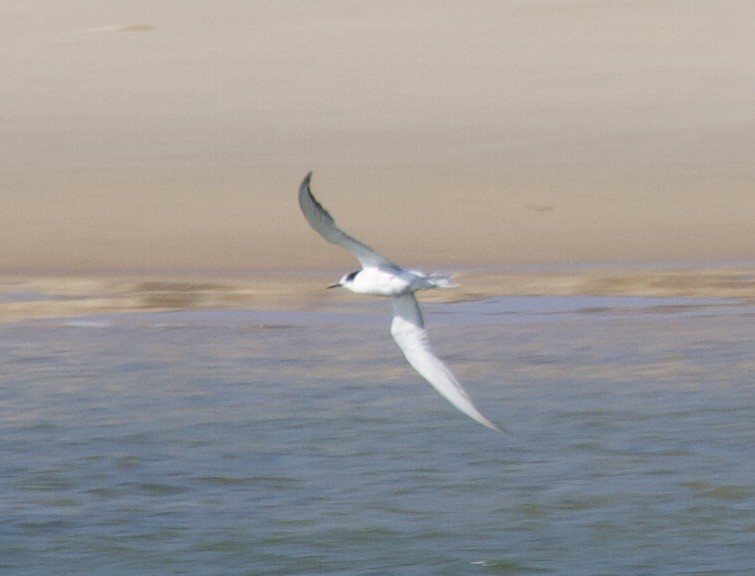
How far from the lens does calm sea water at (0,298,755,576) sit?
25.5ft

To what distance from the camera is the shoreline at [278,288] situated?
14.1 metres

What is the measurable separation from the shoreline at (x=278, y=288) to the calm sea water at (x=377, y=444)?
0.33 m

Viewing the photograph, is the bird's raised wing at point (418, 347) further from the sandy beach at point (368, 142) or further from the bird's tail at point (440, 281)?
the sandy beach at point (368, 142)

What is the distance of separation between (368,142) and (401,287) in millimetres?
11890

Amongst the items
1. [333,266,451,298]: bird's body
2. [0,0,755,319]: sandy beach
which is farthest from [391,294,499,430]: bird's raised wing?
[0,0,755,319]: sandy beach

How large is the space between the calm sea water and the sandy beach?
1465 mm

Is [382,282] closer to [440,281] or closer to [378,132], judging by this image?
[440,281]

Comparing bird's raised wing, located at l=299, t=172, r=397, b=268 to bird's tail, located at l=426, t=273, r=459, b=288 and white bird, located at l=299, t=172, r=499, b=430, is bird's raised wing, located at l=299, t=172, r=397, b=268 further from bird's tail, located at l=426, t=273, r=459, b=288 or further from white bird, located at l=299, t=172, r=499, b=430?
bird's tail, located at l=426, t=273, r=459, b=288

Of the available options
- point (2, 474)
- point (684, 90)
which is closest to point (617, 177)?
point (684, 90)

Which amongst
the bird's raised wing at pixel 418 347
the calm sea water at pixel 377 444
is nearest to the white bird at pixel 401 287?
the bird's raised wing at pixel 418 347

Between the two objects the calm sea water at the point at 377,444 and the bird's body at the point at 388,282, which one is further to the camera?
the calm sea water at the point at 377,444

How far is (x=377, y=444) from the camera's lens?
9578 mm

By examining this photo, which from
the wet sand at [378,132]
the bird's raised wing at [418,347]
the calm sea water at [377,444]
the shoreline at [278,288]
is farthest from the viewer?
the wet sand at [378,132]

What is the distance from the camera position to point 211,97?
2073 centimetres
